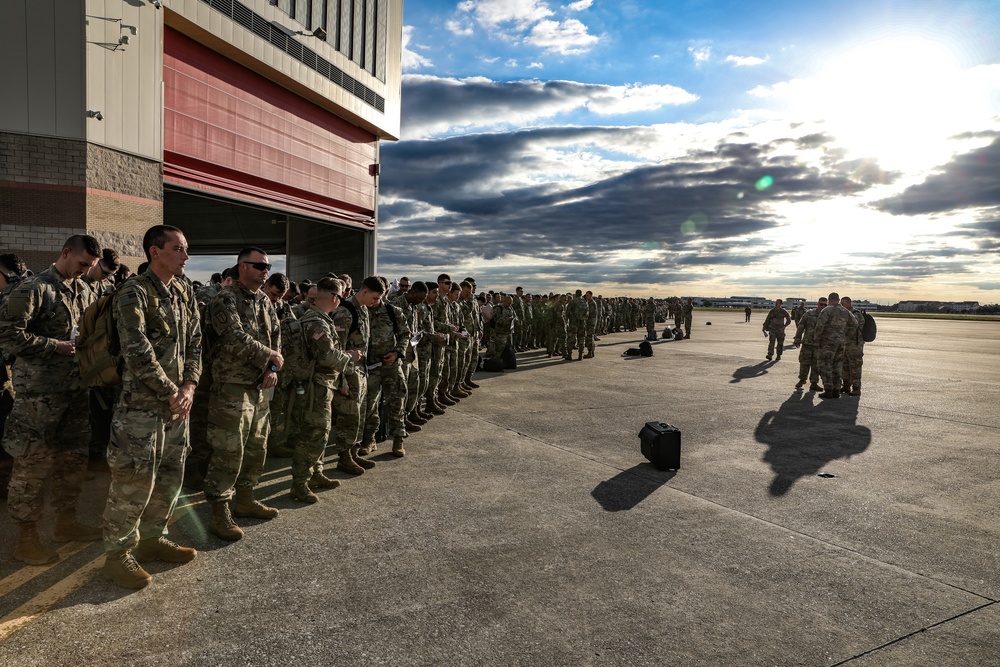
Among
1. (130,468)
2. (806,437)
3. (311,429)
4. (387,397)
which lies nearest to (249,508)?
(311,429)

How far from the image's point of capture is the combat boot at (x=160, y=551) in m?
3.56

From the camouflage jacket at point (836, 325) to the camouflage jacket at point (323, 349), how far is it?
32.8ft

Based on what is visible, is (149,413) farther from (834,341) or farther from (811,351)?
(811,351)

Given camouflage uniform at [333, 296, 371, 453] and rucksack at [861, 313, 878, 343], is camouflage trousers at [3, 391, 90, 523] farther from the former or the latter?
rucksack at [861, 313, 878, 343]

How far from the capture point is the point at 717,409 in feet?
31.0

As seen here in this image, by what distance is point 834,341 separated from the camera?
1096 centimetres

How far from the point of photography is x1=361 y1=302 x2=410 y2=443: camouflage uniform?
620cm

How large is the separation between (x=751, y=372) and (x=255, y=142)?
1653cm

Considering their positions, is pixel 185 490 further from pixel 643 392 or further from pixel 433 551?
pixel 643 392

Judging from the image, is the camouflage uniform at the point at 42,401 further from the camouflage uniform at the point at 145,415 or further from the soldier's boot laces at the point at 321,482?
the soldier's boot laces at the point at 321,482

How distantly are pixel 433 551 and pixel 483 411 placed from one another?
16.8 ft

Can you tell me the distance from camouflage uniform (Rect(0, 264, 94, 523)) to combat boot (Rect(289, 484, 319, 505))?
1.53m

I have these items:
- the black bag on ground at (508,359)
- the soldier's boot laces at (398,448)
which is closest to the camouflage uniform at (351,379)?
the soldier's boot laces at (398,448)

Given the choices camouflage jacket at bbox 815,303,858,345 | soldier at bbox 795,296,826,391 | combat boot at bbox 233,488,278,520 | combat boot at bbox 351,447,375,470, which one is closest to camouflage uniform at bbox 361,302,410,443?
combat boot at bbox 351,447,375,470
